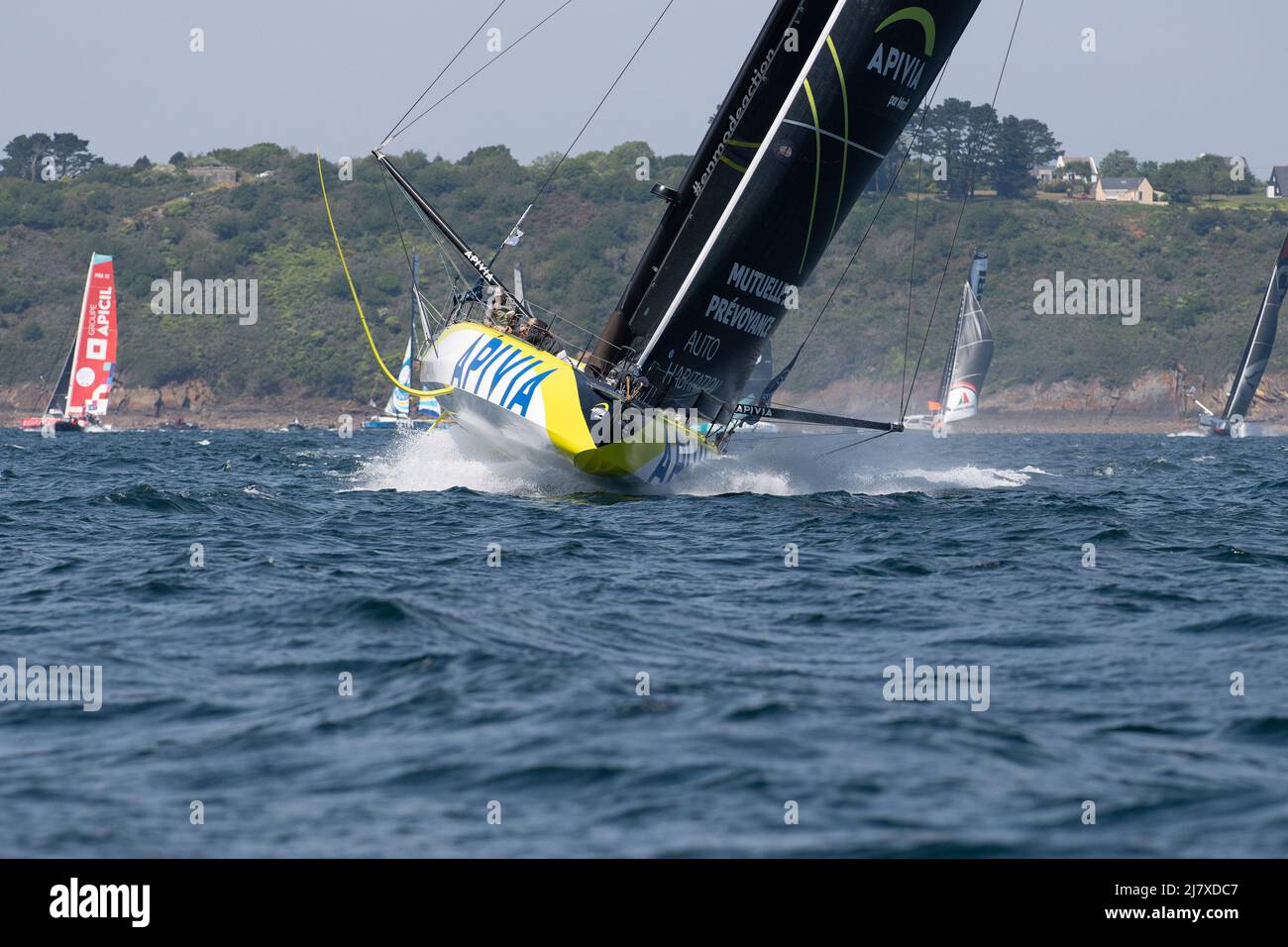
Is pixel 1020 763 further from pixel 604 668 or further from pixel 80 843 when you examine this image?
pixel 80 843

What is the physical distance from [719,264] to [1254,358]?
4410 cm

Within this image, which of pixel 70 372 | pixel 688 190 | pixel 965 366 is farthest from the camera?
pixel 965 366

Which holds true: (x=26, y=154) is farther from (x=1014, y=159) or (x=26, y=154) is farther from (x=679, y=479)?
(x=679, y=479)

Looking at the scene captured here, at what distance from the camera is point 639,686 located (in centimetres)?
662

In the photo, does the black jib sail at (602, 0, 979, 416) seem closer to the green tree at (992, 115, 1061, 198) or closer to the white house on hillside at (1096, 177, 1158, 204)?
the green tree at (992, 115, 1061, 198)

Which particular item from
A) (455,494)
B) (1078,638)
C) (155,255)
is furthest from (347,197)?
(1078,638)

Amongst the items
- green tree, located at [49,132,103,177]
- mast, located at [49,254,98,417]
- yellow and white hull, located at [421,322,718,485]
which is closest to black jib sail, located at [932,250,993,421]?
mast, located at [49,254,98,417]

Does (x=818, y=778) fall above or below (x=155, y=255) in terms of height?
below

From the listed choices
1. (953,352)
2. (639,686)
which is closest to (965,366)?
(953,352)

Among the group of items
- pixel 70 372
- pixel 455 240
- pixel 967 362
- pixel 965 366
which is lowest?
pixel 455 240

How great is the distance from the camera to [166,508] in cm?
1492

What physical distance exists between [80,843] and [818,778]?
2507 mm

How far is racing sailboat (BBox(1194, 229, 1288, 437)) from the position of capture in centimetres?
4903

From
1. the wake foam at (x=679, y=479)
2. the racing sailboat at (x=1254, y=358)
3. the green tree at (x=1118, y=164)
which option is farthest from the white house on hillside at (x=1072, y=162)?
the wake foam at (x=679, y=479)
